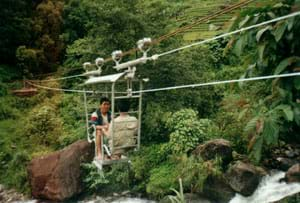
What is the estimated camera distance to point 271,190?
7332 millimetres

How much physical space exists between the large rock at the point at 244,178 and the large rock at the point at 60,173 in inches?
140

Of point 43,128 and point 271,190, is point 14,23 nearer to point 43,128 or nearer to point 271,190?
point 43,128

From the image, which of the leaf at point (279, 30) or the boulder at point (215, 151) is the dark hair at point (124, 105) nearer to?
the boulder at point (215, 151)

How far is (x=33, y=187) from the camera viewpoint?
31.1 ft

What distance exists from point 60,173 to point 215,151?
3.72 metres

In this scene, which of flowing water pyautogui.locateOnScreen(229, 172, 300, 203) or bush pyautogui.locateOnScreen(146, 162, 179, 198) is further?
bush pyautogui.locateOnScreen(146, 162, 179, 198)

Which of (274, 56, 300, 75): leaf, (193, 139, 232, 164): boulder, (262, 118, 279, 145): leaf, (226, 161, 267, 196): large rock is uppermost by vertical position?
(274, 56, 300, 75): leaf

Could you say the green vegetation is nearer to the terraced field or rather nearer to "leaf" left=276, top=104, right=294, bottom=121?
the terraced field

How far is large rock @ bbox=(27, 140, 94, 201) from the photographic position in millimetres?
9078

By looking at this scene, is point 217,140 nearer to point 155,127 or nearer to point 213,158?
point 213,158

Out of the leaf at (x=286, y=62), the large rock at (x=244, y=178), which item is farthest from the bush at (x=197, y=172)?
the leaf at (x=286, y=62)

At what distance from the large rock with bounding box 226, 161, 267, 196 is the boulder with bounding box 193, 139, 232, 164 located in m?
0.39

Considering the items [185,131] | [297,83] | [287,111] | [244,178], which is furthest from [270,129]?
[185,131]

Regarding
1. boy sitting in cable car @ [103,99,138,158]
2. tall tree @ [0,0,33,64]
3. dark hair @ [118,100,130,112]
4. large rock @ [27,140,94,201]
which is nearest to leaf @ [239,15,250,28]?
boy sitting in cable car @ [103,99,138,158]
